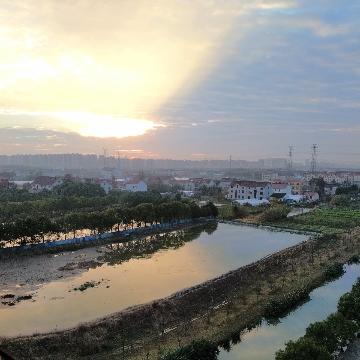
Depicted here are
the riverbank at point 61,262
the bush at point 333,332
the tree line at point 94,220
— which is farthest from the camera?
the tree line at point 94,220

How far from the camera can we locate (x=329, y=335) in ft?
27.3

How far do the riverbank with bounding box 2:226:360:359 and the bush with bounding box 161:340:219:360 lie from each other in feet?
3.02

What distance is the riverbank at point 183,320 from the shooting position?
893 centimetres

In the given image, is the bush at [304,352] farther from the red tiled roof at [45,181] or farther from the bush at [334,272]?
the red tiled roof at [45,181]

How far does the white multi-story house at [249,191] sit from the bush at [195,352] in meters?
31.1

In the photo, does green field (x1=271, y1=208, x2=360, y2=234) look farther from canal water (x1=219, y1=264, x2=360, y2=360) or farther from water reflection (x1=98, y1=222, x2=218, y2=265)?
canal water (x1=219, y1=264, x2=360, y2=360)

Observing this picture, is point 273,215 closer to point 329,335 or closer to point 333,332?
point 333,332

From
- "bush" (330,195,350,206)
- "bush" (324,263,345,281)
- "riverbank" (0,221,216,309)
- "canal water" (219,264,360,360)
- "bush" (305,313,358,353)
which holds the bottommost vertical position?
"canal water" (219,264,360,360)

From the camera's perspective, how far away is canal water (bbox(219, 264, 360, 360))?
925 centimetres

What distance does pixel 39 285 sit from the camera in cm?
1330

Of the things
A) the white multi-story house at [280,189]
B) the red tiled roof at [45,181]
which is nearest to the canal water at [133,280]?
the white multi-story house at [280,189]

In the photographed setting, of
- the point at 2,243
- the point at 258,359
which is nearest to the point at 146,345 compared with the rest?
the point at 258,359

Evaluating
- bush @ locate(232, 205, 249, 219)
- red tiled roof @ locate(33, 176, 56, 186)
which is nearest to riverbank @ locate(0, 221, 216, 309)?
bush @ locate(232, 205, 249, 219)

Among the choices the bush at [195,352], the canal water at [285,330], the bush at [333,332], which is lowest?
the canal water at [285,330]
